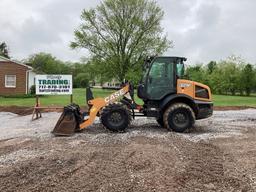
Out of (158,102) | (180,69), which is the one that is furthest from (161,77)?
(158,102)

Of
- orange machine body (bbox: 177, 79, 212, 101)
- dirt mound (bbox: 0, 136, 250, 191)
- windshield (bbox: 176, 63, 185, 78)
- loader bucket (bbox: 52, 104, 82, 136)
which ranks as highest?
windshield (bbox: 176, 63, 185, 78)

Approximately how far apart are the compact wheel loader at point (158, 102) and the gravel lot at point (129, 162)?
0.48m

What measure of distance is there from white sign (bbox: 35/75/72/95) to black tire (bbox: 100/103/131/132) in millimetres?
5312

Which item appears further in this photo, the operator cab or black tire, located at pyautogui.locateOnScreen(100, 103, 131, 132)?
the operator cab

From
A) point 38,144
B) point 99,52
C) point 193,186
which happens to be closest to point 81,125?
point 38,144

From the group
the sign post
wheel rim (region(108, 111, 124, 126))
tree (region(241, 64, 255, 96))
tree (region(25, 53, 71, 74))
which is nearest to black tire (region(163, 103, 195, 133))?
wheel rim (region(108, 111, 124, 126))

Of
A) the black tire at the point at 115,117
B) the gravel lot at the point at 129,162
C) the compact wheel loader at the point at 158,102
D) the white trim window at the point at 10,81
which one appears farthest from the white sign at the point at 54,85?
the white trim window at the point at 10,81

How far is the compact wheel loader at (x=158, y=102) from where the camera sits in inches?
400

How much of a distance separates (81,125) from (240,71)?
4178cm

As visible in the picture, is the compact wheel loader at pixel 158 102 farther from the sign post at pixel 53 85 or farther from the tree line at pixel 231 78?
the tree line at pixel 231 78

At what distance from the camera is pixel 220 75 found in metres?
50.4

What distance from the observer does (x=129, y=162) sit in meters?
6.53

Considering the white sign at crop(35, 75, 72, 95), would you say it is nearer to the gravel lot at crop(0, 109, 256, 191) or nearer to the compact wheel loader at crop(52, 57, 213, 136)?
the compact wheel loader at crop(52, 57, 213, 136)

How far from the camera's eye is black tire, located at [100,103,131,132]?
10.1 metres
